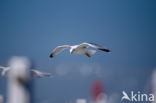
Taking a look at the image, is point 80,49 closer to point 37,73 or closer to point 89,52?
point 89,52

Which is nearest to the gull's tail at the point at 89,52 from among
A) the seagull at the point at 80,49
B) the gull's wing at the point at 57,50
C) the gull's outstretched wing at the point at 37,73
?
the seagull at the point at 80,49

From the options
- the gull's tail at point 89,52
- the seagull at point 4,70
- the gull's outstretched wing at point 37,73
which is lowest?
the gull's outstretched wing at point 37,73

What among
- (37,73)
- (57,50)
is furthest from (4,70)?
(57,50)

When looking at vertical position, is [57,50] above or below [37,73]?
above

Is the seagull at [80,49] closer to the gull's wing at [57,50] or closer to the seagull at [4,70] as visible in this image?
the gull's wing at [57,50]

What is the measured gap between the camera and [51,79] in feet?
6.05

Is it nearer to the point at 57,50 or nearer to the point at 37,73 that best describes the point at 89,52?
the point at 57,50

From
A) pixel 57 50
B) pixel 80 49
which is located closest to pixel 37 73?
pixel 57 50

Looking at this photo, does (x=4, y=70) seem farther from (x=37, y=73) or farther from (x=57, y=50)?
(x=57, y=50)

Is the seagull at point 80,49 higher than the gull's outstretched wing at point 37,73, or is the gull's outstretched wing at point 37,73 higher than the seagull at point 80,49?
the seagull at point 80,49

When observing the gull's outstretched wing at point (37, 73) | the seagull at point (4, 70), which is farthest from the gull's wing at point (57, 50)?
the seagull at point (4, 70)

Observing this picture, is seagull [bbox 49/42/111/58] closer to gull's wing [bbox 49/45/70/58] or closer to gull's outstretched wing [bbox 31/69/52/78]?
gull's wing [bbox 49/45/70/58]

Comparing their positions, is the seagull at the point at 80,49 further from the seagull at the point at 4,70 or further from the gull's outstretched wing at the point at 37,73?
the seagull at the point at 4,70

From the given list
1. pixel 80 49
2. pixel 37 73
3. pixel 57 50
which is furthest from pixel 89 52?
pixel 37 73
